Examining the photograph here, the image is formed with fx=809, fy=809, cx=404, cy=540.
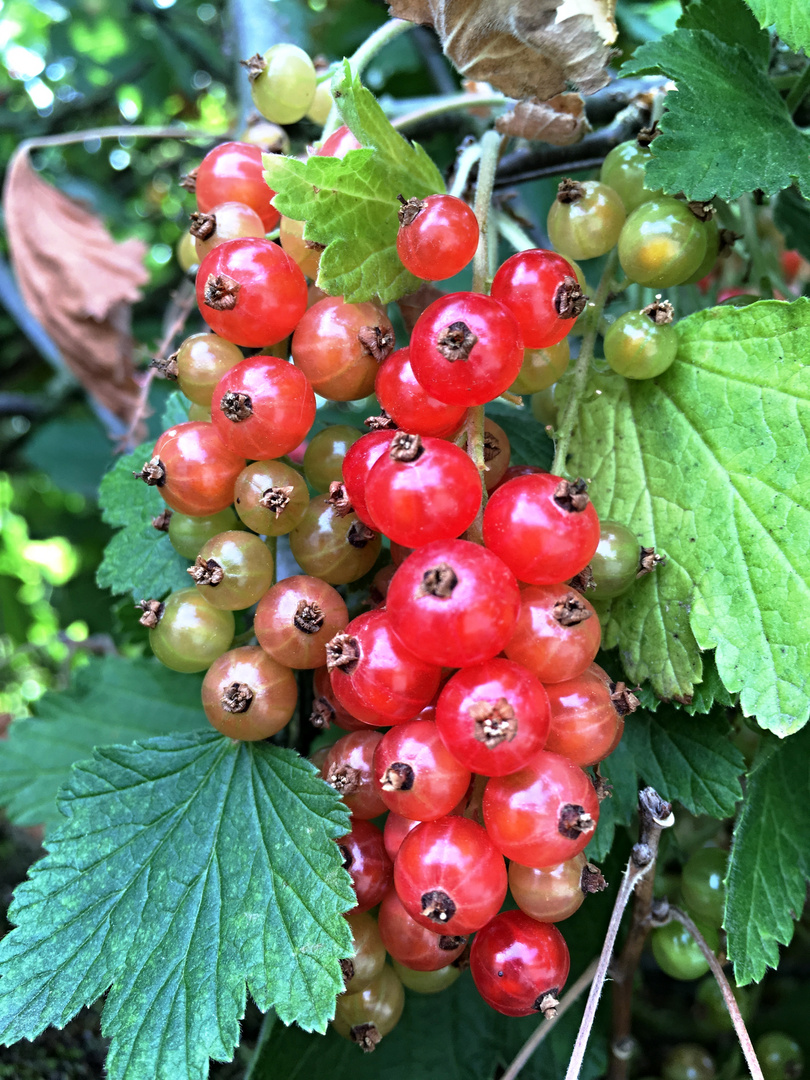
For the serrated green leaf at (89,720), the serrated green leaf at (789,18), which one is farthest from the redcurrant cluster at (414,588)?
the serrated green leaf at (89,720)

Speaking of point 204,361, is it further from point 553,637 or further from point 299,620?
point 553,637

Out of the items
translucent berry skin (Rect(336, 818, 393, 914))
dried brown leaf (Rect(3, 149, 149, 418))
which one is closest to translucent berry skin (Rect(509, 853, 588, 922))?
translucent berry skin (Rect(336, 818, 393, 914))

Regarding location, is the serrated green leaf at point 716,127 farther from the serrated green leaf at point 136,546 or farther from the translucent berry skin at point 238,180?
the serrated green leaf at point 136,546

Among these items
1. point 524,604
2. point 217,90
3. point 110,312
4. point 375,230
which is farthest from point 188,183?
point 217,90

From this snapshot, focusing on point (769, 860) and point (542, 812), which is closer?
point (542, 812)

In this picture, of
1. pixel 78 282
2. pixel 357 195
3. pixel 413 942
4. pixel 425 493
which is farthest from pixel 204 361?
pixel 78 282

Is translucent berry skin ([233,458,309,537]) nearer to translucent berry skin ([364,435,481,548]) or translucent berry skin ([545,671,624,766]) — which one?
translucent berry skin ([364,435,481,548])

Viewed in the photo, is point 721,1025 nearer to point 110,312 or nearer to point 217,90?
point 110,312
